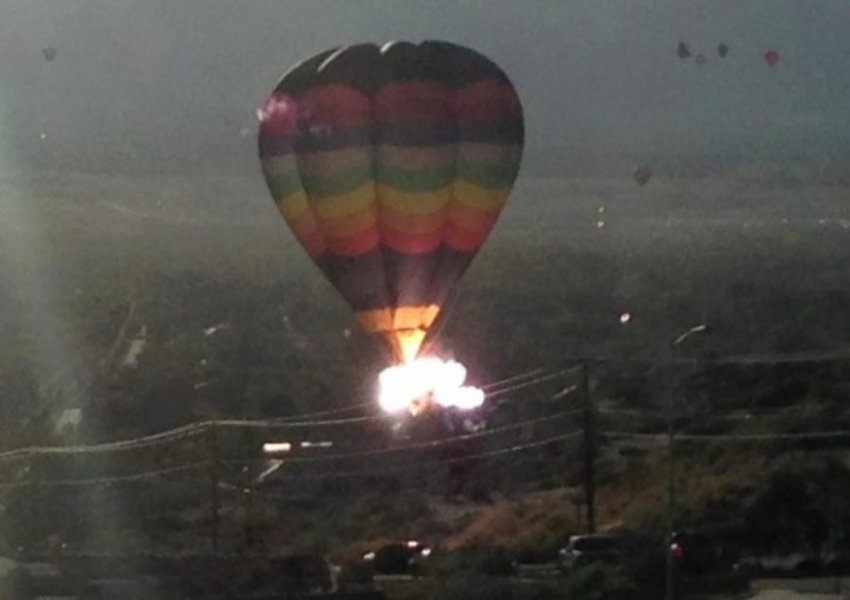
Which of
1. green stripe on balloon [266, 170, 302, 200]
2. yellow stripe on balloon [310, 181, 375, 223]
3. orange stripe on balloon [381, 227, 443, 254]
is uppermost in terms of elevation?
green stripe on balloon [266, 170, 302, 200]

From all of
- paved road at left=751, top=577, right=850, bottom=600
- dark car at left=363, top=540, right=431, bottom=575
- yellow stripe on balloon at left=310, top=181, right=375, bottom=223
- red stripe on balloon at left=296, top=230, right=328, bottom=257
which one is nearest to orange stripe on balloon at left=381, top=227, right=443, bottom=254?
yellow stripe on balloon at left=310, top=181, right=375, bottom=223

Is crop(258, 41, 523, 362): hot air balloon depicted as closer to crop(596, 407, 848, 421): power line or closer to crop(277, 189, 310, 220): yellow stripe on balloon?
crop(277, 189, 310, 220): yellow stripe on balloon

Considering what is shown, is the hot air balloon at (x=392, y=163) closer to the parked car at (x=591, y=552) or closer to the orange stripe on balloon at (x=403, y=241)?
the orange stripe on balloon at (x=403, y=241)

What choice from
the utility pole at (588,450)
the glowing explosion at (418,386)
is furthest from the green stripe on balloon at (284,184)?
the utility pole at (588,450)

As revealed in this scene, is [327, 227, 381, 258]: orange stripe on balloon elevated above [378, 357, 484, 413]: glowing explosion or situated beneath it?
elevated above

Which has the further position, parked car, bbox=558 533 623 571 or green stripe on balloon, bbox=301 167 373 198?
parked car, bbox=558 533 623 571

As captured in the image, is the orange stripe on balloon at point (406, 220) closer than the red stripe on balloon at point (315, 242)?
Yes
